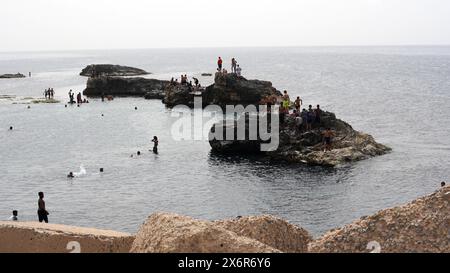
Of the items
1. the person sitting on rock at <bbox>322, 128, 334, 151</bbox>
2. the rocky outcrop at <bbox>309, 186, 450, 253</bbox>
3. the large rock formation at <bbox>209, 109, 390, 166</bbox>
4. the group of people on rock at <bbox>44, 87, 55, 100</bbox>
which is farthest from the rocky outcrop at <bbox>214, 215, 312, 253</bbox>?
the group of people on rock at <bbox>44, 87, 55, 100</bbox>

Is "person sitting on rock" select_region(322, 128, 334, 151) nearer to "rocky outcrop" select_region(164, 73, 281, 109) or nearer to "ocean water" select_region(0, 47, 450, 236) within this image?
"ocean water" select_region(0, 47, 450, 236)

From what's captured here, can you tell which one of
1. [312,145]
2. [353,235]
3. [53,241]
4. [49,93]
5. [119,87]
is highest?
[353,235]

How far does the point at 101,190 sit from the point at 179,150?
1473 centimetres

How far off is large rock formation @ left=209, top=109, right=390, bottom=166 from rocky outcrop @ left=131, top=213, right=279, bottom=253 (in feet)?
108

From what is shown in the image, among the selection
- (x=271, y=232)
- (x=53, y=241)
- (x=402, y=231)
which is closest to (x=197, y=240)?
(x=271, y=232)

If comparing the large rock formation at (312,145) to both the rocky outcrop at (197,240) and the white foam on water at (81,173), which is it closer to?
the white foam on water at (81,173)

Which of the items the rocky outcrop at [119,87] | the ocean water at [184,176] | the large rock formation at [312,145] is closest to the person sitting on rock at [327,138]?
the large rock formation at [312,145]

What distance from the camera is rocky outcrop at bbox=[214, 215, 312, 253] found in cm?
1245

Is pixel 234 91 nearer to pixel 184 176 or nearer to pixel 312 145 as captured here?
pixel 312 145

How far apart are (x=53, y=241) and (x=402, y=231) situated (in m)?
8.58

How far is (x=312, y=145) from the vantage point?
1790 inches

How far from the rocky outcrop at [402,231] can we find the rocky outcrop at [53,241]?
5560 millimetres
